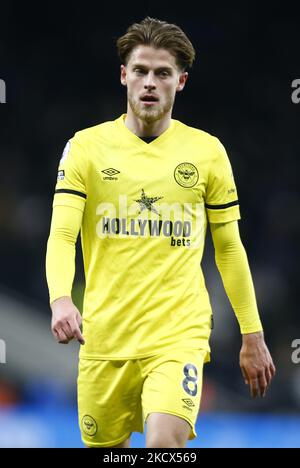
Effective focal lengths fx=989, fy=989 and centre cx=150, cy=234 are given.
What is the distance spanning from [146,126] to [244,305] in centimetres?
100

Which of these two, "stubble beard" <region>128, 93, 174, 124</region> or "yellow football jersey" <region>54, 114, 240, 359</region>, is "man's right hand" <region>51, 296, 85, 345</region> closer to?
"yellow football jersey" <region>54, 114, 240, 359</region>

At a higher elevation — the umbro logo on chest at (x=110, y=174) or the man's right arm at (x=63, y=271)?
the umbro logo on chest at (x=110, y=174)

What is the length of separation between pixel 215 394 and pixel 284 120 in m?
3.15

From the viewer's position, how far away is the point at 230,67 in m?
10.4

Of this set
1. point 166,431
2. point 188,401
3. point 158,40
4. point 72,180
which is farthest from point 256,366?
point 158,40

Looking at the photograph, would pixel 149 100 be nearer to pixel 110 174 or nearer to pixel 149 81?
pixel 149 81

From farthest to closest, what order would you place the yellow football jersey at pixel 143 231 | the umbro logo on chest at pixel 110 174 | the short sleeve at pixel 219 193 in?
the short sleeve at pixel 219 193, the umbro logo on chest at pixel 110 174, the yellow football jersey at pixel 143 231

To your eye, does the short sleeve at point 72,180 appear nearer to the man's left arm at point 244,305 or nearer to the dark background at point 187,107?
the man's left arm at point 244,305

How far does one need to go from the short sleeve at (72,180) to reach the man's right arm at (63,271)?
0.04m

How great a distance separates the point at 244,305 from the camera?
486cm

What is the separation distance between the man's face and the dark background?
5.26m

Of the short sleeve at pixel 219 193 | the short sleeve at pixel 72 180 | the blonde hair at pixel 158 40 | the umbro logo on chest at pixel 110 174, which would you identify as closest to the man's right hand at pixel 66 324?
the short sleeve at pixel 72 180

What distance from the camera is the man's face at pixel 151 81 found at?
4664 mm

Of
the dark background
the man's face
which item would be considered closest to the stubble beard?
the man's face
